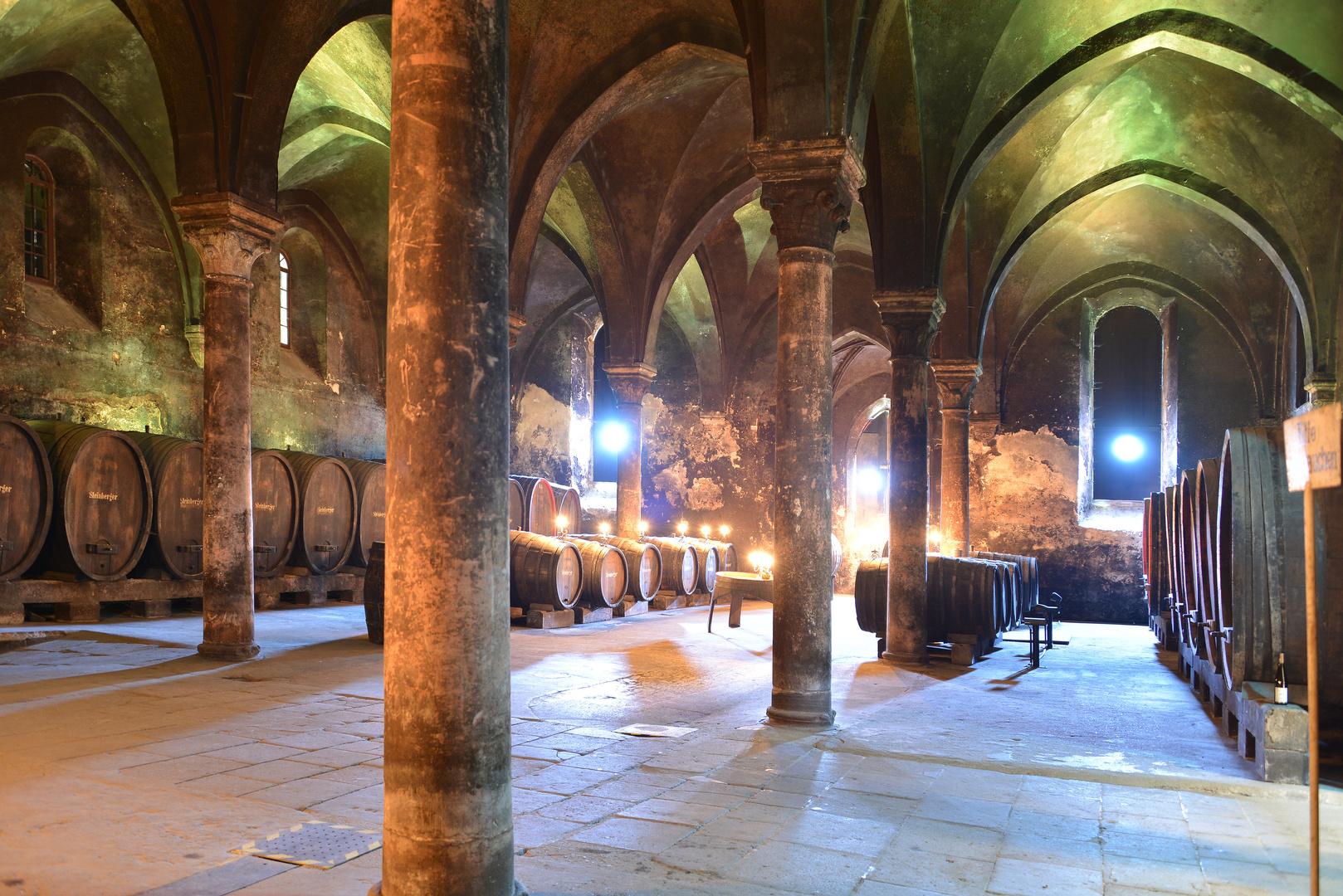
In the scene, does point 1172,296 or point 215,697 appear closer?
point 215,697

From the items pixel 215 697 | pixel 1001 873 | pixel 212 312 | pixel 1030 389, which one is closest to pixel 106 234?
pixel 212 312

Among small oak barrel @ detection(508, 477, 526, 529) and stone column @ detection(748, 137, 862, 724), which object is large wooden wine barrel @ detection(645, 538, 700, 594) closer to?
small oak barrel @ detection(508, 477, 526, 529)

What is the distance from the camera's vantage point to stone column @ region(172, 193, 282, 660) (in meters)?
7.48

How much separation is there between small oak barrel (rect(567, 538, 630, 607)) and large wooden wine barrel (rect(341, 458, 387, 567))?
9.83 ft

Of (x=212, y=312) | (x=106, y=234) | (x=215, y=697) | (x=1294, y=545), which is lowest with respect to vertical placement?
(x=215, y=697)

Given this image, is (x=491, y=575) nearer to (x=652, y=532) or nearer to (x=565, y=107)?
(x=565, y=107)

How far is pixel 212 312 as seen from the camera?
25.1ft

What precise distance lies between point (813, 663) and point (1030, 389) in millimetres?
13444

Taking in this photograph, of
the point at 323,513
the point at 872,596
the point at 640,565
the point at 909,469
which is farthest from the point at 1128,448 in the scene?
the point at 323,513

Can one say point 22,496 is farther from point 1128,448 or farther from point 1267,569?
point 1128,448

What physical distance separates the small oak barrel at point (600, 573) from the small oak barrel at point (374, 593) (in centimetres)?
317

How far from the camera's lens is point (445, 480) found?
8.85 ft

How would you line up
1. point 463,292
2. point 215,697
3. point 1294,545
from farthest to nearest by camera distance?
point 215,697 < point 1294,545 < point 463,292

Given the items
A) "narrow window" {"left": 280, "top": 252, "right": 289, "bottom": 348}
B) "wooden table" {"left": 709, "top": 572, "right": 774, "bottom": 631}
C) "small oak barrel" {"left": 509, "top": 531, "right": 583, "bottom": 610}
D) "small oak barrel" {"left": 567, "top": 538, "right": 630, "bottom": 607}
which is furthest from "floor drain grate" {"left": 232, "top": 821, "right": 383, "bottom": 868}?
"narrow window" {"left": 280, "top": 252, "right": 289, "bottom": 348}
